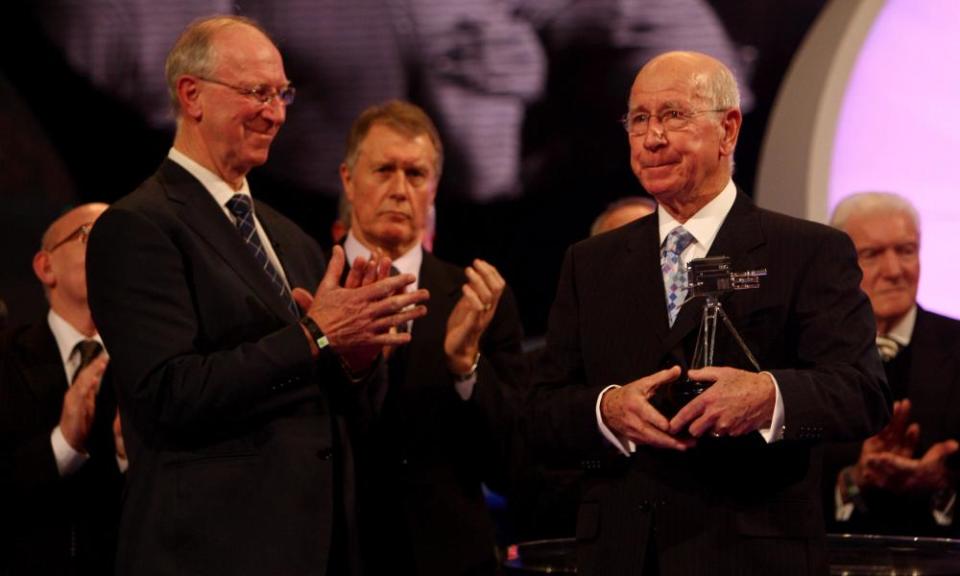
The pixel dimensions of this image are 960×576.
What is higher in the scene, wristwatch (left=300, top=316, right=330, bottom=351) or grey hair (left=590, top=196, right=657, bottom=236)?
grey hair (left=590, top=196, right=657, bottom=236)

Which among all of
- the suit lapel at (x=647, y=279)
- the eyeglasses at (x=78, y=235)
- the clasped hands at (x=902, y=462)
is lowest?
the clasped hands at (x=902, y=462)

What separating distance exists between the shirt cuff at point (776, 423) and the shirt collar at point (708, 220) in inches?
16.7

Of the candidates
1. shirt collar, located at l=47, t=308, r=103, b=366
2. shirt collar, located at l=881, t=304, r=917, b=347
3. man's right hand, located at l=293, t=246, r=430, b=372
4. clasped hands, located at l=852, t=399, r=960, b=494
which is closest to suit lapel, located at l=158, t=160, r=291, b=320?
man's right hand, located at l=293, t=246, r=430, b=372

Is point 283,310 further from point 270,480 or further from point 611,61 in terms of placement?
point 611,61

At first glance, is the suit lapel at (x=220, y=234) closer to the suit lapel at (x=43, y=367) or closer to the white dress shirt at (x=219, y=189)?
the white dress shirt at (x=219, y=189)

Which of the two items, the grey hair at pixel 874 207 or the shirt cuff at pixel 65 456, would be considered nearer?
the shirt cuff at pixel 65 456

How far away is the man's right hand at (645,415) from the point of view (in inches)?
104

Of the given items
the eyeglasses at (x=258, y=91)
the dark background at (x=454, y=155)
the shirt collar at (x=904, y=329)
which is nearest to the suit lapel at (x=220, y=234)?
the eyeglasses at (x=258, y=91)

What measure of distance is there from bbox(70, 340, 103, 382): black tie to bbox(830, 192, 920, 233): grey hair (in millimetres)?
2546

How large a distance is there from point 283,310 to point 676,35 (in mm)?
2771

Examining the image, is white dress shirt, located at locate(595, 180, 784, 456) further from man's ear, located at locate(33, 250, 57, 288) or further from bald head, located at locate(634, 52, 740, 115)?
man's ear, located at locate(33, 250, 57, 288)

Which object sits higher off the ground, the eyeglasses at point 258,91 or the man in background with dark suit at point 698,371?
the eyeglasses at point 258,91

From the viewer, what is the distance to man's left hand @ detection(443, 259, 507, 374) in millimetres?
3719

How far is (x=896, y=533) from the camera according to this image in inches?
156
